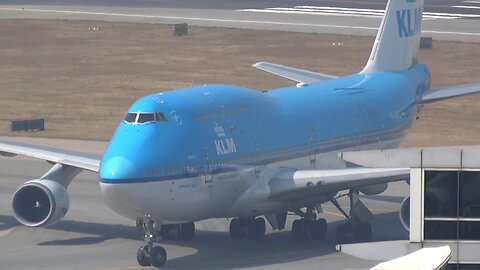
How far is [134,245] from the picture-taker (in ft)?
167

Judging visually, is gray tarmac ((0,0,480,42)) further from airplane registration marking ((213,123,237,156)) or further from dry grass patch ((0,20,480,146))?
airplane registration marking ((213,123,237,156))

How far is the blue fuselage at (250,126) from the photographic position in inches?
1807

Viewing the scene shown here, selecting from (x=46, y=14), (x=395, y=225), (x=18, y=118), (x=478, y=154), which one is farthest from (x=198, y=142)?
(x=46, y=14)

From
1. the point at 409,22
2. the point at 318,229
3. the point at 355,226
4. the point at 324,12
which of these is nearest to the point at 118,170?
the point at 318,229

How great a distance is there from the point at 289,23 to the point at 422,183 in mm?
92331

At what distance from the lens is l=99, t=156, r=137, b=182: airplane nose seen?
4494cm

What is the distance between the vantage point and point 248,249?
166 feet

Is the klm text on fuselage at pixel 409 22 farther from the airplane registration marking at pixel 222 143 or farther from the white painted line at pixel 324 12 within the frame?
the white painted line at pixel 324 12

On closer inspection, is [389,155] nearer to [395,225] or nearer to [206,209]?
[206,209]

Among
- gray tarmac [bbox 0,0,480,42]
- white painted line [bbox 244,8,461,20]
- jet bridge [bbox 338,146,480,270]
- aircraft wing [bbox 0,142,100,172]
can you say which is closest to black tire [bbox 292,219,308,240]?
aircraft wing [bbox 0,142,100,172]

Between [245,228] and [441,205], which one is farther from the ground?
[441,205]

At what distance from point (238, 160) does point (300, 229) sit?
4898 millimetres

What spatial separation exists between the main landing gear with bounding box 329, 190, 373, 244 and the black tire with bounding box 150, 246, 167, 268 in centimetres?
774

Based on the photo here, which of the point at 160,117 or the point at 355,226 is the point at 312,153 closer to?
the point at 355,226
